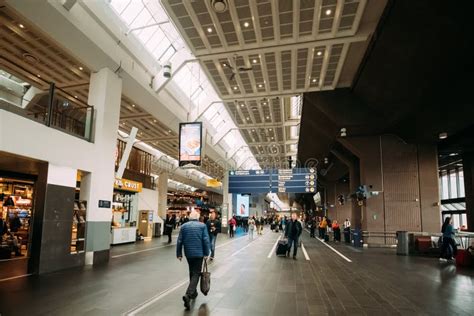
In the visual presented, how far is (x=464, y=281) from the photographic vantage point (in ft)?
25.8

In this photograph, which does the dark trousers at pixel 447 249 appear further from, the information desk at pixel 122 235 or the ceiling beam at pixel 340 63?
the information desk at pixel 122 235

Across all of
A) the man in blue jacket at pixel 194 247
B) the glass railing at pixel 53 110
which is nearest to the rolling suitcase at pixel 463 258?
the man in blue jacket at pixel 194 247

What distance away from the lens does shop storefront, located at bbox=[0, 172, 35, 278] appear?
32.8ft

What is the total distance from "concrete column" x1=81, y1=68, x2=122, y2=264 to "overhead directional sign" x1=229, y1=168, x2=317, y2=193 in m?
12.3

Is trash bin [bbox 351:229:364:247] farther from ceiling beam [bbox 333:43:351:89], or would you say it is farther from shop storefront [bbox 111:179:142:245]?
shop storefront [bbox 111:179:142:245]

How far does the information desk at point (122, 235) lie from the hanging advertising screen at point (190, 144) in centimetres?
616

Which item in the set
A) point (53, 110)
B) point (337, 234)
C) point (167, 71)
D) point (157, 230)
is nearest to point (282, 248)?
point (167, 71)

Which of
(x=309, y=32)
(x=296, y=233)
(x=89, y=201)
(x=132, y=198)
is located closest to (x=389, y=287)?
(x=296, y=233)

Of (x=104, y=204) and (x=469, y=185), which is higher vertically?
(x=469, y=185)

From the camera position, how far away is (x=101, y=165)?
34.6ft

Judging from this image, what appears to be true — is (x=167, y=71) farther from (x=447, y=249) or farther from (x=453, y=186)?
(x=453, y=186)

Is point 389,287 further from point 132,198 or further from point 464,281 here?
point 132,198

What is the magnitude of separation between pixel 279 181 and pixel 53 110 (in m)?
15.1

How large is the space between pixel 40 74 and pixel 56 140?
5614 mm
